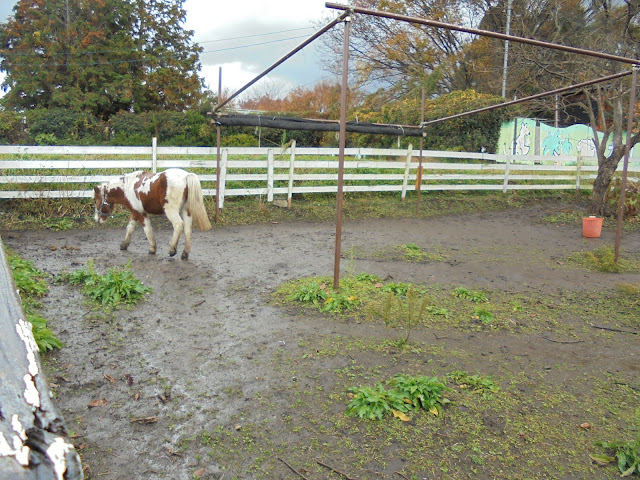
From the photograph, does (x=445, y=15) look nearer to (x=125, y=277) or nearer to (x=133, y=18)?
(x=133, y=18)

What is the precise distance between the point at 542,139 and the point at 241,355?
2142 cm

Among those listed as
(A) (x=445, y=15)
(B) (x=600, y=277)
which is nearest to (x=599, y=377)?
(B) (x=600, y=277)

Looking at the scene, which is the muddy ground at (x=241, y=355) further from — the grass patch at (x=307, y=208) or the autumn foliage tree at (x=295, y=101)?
the autumn foliage tree at (x=295, y=101)

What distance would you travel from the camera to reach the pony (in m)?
6.90

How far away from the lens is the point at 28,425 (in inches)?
28.9

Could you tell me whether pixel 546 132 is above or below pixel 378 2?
below

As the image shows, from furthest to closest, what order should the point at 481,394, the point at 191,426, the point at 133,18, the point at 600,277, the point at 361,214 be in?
the point at 133,18
the point at 361,214
the point at 600,277
the point at 481,394
the point at 191,426

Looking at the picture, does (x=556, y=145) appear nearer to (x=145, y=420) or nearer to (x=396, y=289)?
(x=396, y=289)

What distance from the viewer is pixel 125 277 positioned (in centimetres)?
551

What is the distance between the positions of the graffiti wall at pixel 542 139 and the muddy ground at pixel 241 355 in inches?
530

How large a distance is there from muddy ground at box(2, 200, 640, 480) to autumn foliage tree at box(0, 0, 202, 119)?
1877 cm

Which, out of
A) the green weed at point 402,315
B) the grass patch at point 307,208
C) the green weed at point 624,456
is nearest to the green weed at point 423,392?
the green weed at point 402,315

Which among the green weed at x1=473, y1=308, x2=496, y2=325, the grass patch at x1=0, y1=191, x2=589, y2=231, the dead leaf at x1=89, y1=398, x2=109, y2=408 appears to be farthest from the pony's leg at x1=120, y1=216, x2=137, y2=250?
the green weed at x1=473, y1=308, x2=496, y2=325

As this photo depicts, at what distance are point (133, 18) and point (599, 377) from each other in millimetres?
28814
